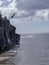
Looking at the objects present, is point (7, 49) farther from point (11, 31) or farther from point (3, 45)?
point (11, 31)

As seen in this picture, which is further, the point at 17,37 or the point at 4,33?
the point at 17,37

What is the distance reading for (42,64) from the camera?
60.8m

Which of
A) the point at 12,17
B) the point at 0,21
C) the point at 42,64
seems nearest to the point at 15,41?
the point at 12,17

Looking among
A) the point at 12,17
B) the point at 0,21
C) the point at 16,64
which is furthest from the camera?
the point at 12,17

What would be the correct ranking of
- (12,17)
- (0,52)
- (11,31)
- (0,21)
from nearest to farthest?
1. (0,52)
2. (0,21)
3. (11,31)
4. (12,17)

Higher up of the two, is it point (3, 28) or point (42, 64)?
point (3, 28)

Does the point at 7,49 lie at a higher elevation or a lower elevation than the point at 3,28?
lower

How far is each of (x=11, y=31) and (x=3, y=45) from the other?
90.4 ft

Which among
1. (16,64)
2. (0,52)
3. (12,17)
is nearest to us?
(16,64)

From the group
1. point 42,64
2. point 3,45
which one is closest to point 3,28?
point 3,45

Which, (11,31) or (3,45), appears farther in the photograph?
(11,31)

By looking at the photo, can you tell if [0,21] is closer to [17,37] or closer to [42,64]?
[17,37]

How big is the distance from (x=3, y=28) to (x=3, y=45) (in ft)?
29.8

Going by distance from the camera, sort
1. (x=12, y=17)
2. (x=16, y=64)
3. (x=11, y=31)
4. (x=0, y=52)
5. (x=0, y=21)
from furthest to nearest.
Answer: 1. (x=12, y=17)
2. (x=11, y=31)
3. (x=0, y=21)
4. (x=0, y=52)
5. (x=16, y=64)
